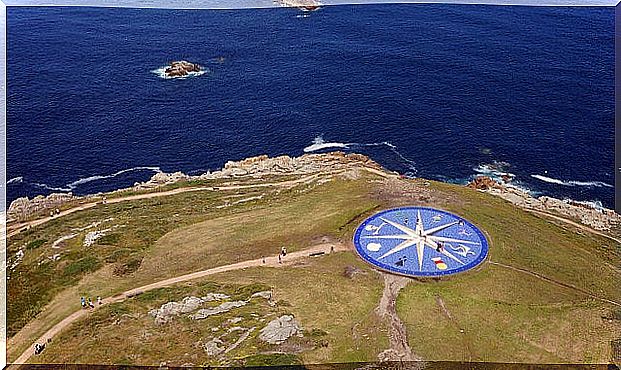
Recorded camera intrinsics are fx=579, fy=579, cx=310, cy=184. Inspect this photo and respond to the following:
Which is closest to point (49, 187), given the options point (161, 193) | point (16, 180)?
point (16, 180)

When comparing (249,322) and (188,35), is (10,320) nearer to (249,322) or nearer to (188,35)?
(249,322)

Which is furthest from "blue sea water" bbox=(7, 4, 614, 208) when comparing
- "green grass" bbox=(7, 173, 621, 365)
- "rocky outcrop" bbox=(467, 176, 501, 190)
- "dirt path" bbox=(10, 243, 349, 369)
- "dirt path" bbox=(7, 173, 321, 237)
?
"dirt path" bbox=(10, 243, 349, 369)

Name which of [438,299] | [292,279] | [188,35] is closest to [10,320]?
[292,279]

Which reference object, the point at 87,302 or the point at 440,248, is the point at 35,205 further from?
the point at 440,248

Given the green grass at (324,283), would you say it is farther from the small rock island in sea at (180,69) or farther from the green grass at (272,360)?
the small rock island in sea at (180,69)

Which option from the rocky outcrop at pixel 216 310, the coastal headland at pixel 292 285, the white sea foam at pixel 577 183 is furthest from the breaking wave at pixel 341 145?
the rocky outcrop at pixel 216 310
